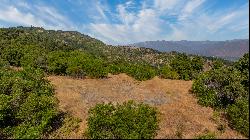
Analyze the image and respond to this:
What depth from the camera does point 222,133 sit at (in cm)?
2698

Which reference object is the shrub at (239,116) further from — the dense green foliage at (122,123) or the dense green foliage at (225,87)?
the dense green foliage at (122,123)

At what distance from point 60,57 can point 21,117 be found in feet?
108

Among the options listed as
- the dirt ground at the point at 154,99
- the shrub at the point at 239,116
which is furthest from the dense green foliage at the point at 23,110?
the shrub at the point at 239,116

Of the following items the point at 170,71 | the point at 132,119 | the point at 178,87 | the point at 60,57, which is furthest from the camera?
the point at 60,57

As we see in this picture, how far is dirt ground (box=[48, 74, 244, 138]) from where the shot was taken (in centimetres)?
2813

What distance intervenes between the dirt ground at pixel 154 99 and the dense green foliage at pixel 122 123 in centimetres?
158

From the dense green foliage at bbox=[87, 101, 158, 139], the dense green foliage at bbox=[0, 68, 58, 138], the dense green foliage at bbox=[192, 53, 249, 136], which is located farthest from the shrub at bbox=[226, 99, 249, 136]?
the dense green foliage at bbox=[0, 68, 58, 138]

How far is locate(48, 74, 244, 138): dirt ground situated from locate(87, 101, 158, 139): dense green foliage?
1.58m

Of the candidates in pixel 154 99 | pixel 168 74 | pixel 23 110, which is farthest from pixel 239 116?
pixel 168 74

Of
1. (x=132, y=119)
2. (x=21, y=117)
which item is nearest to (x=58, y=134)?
(x=21, y=117)

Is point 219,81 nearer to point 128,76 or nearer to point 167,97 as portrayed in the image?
point 167,97

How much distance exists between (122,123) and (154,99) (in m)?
13.9

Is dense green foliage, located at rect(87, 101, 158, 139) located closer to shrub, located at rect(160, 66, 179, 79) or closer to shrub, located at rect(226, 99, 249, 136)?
shrub, located at rect(226, 99, 249, 136)

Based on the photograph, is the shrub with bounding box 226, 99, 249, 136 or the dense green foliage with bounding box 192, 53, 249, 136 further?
the dense green foliage with bounding box 192, 53, 249, 136
